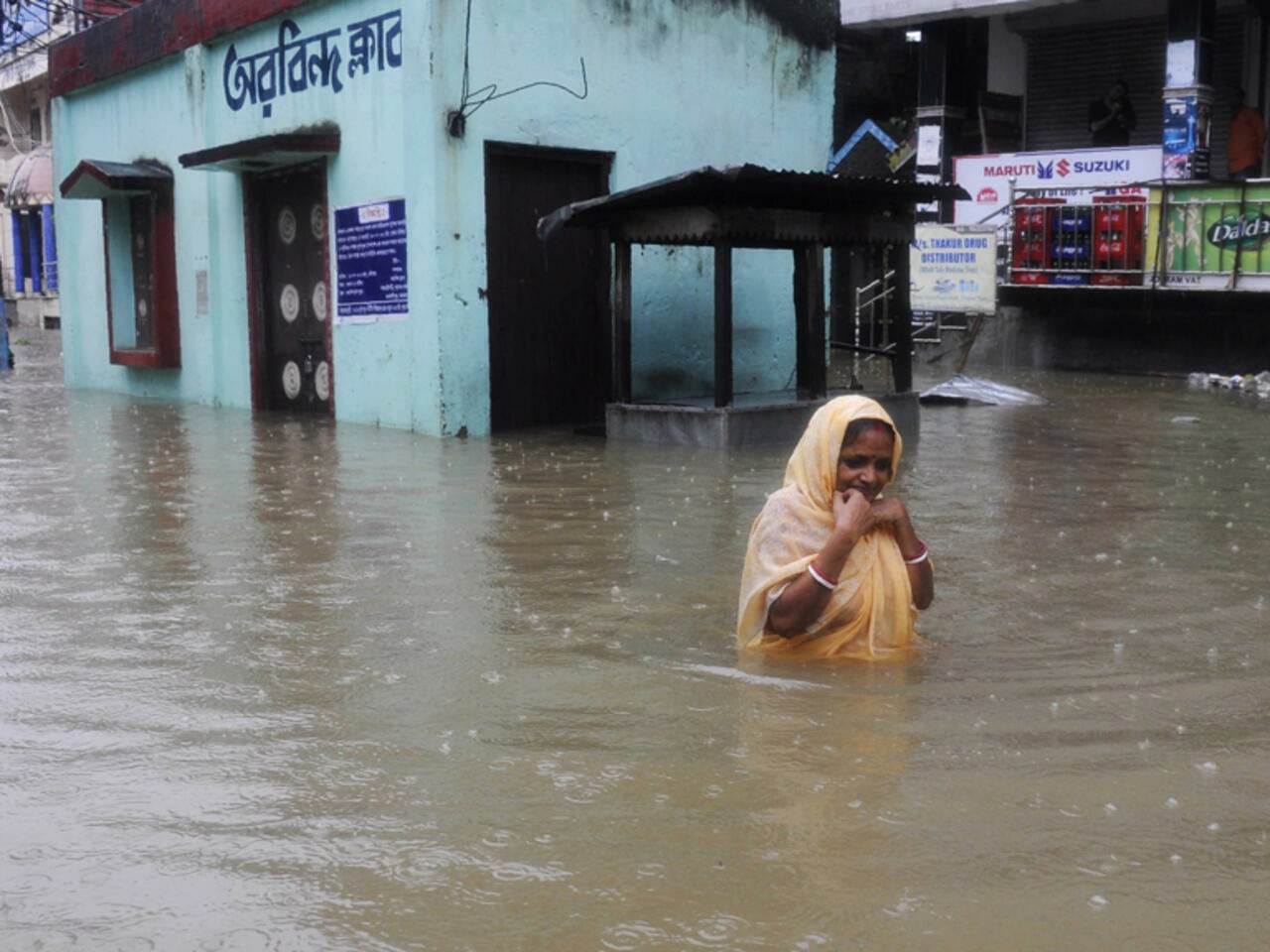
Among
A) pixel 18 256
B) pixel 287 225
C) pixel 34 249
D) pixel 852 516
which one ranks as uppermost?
pixel 34 249

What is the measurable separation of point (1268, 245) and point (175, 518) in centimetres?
1339

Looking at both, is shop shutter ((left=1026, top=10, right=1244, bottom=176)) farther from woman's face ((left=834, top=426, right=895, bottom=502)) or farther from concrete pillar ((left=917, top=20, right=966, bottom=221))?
woman's face ((left=834, top=426, right=895, bottom=502))

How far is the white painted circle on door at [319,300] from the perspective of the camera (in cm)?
1400

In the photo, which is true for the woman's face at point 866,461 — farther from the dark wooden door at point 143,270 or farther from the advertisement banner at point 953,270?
the dark wooden door at point 143,270

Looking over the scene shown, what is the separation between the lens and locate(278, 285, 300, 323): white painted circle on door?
14625 millimetres

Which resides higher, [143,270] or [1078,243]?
[1078,243]

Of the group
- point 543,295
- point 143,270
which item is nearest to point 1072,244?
point 543,295

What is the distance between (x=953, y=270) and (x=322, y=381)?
26.2 ft

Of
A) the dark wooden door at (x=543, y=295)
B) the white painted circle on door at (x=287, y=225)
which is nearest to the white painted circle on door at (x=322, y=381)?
the white painted circle on door at (x=287, y=225)

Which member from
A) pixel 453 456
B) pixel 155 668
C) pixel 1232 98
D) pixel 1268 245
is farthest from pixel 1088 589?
pixel 1232 98

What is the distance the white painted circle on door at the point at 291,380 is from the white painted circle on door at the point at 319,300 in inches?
31.6

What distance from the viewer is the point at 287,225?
14.6 metres

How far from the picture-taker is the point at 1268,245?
53.7ft

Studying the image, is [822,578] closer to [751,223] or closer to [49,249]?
[751,223]
